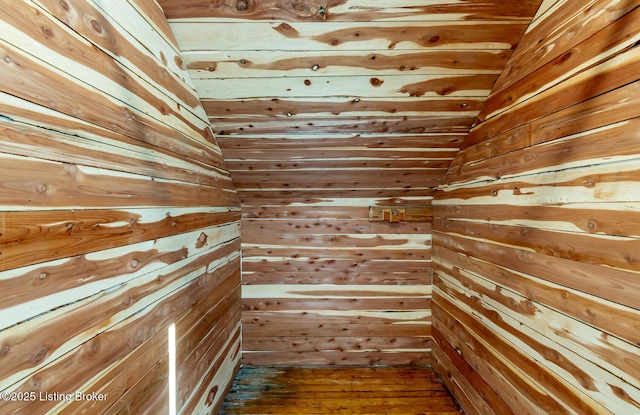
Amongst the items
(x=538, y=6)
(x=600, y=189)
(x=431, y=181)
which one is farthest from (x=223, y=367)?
(x=538, y=6)

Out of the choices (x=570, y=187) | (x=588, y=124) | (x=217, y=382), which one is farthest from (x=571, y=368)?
(x=217, y=382)

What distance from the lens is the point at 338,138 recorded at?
1927mm

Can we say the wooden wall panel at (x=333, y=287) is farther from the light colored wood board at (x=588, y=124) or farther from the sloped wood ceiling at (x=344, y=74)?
the light colored wood board at (x=588, y=124)

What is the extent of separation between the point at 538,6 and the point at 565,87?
1.52ft

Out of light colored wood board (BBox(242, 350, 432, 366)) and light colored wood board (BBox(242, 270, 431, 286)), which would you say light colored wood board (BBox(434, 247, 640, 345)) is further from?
light colored wood board (BBox(242, 350, 432, 366))

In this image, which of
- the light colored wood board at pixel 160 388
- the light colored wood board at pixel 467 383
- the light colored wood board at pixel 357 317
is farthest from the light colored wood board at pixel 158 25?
the light colored wood board at pixel 467 383

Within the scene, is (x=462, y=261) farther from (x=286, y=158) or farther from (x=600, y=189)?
(x=286, y=158)

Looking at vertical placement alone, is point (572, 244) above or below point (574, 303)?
above

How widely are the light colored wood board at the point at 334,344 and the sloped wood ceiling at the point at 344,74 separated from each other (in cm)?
161

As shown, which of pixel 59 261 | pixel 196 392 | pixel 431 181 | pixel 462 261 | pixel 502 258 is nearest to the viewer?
pixel 59 261

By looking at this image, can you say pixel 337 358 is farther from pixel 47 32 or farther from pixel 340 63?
pixel 47 32

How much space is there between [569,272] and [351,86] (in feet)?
4.40

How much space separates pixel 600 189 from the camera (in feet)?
3.11

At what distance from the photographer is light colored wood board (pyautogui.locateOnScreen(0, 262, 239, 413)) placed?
0.69m
